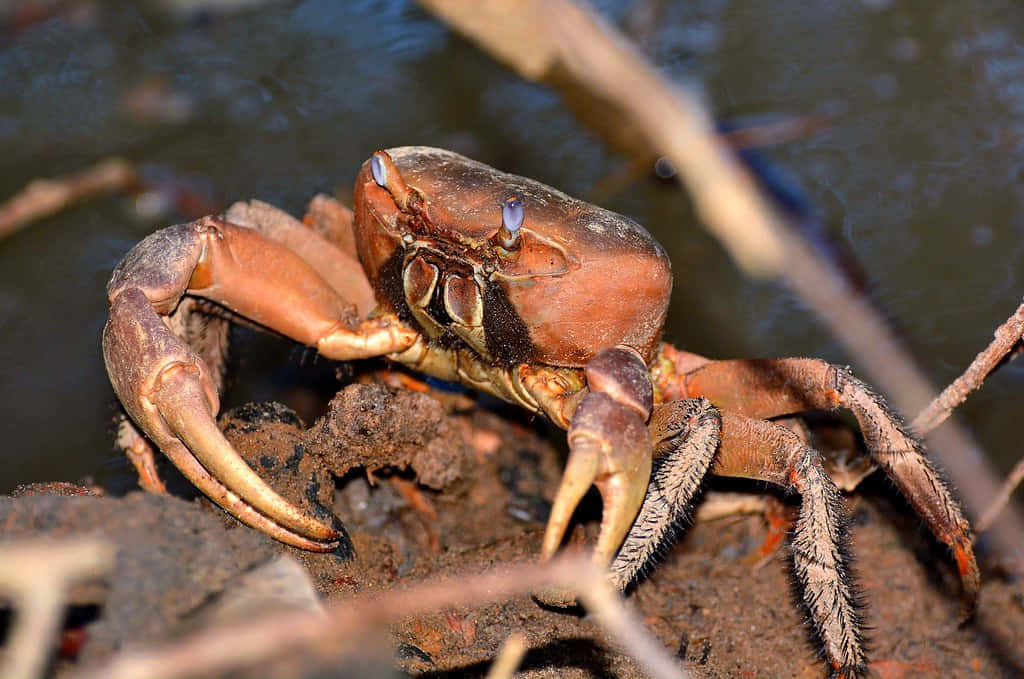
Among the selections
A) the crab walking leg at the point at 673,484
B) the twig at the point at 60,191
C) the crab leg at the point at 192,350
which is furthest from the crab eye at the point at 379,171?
the twig at the point at 60,191

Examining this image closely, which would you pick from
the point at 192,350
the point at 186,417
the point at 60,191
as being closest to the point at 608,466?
the point at 186,417

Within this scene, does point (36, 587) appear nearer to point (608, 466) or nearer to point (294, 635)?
point (294, 635)

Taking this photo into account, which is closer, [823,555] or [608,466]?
[608,466]

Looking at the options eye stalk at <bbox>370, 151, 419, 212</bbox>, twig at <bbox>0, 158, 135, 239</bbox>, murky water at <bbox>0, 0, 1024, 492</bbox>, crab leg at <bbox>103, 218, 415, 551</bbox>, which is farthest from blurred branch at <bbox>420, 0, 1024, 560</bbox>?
twig at <bbox>0, 158, 135, 239</bbox>

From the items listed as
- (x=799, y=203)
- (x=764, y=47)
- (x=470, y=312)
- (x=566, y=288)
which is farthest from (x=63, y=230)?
(x=764, y=47)

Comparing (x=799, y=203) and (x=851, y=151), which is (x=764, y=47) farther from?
(x=799, y=203)

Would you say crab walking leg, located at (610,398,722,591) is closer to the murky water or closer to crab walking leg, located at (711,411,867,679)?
crab walking leg, located at (711,411,867,679)

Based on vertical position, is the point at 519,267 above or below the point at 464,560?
above
